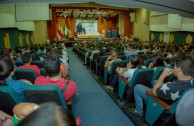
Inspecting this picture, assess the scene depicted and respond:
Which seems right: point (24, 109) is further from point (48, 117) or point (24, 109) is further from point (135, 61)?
point (135, 61)

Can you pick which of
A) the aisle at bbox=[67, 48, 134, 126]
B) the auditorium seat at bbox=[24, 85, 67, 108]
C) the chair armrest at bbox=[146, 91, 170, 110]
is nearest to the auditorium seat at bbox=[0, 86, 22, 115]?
the auditorium seat at bbox=[24, 85, 67, 108]

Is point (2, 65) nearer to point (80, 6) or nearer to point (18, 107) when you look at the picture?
point (18, 107)

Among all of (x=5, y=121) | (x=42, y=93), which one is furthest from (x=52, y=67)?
(x=5, y=121)

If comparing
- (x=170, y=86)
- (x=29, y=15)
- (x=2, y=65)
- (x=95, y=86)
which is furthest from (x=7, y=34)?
(x=170, y=86)

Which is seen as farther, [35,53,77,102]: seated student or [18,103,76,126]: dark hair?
[35,53,77,102]: seated student

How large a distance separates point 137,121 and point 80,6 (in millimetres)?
16272

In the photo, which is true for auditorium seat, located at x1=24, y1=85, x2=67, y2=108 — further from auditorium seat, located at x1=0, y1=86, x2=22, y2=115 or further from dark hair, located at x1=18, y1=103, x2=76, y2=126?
dark hair, located at x1=18, y1=103, x2=76, y2=126

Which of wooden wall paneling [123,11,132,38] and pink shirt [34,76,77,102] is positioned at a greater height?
wooden wall paneling [123,11,132,38]

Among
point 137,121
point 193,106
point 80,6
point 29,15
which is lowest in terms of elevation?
point 137,121

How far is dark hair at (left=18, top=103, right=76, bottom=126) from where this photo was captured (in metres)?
0.57

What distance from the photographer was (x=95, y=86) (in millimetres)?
5242

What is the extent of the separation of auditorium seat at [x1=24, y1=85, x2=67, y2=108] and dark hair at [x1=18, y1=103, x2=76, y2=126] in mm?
1433

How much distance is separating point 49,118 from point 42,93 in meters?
1.55

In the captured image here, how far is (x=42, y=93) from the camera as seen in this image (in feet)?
6.76
